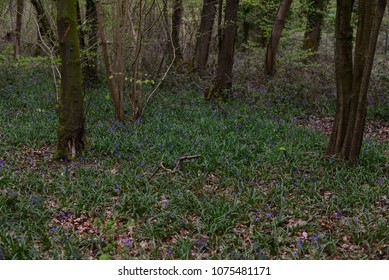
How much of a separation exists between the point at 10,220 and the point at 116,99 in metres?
5.85

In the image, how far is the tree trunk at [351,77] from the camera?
6.99 m

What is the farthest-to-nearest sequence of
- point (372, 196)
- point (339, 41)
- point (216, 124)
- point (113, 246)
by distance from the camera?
point (216, 124), point (339, 41), point (372, 196), point (113, 246)

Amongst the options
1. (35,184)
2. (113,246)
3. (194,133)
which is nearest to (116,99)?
(194,133)

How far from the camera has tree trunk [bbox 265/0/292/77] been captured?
1554 cm

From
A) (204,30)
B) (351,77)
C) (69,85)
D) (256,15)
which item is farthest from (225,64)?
(256,15)

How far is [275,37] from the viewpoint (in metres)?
15.9

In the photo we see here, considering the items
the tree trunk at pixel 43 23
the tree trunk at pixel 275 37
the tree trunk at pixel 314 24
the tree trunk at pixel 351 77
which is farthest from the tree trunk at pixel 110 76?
the tree trunk at pixel 314 24

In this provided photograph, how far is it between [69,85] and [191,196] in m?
3.41

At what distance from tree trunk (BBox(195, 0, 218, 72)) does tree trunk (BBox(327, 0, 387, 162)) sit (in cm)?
903

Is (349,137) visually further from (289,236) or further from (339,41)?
(289,236)

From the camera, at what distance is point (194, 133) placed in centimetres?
929

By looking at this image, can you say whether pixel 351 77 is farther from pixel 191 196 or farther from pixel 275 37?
pixel 275 37

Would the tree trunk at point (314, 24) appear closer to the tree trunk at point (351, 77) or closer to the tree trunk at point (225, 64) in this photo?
the tree trunk at point (225, 64)

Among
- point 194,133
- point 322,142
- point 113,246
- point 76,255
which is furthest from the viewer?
point 194,133
